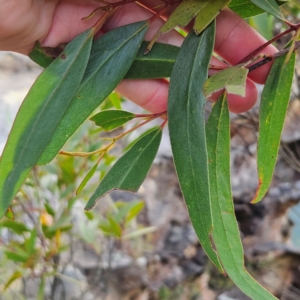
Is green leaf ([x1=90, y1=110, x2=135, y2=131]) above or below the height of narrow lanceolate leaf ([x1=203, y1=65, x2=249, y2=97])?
below

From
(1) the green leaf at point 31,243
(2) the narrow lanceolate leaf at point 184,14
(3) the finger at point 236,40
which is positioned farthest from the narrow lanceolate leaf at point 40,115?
(1) the green leaf at point 31,243

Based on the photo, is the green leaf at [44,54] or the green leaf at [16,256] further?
the green leaf at [16,256]

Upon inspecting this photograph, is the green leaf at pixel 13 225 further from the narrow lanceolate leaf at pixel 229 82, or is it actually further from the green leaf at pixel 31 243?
the narrow lanceolate leaf at pixel 229 82

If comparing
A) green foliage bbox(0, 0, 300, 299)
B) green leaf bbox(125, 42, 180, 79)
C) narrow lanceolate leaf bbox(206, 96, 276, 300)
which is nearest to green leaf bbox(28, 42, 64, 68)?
green foliage bbox(0, 0, 300, 299)

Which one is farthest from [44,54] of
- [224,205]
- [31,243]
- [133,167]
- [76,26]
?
[31,243]

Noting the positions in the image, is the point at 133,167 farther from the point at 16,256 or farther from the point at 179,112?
the point at 16,256

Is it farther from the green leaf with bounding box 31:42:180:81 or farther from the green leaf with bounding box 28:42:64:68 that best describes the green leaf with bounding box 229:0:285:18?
the green leaf with bounding box 28:42:64:68

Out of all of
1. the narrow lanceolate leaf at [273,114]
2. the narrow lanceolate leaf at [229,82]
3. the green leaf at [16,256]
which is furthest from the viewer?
the green leaf at [16,256]

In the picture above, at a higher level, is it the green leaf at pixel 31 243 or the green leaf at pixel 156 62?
the green leaf at pixel 156 62
